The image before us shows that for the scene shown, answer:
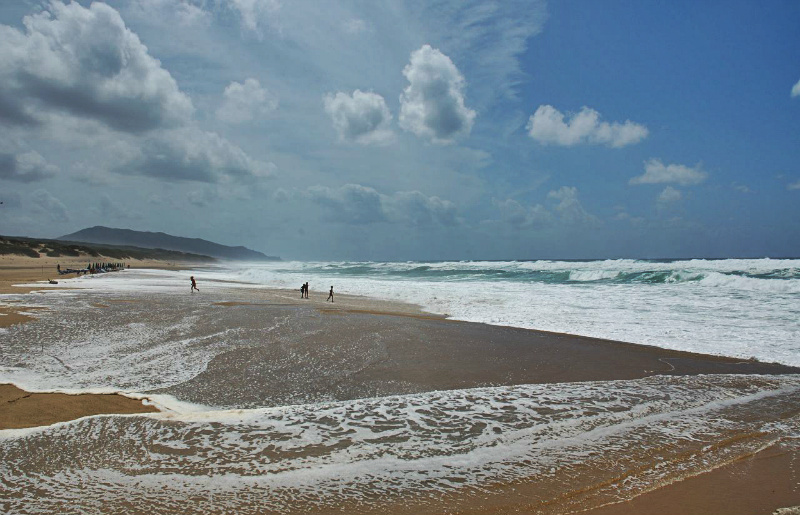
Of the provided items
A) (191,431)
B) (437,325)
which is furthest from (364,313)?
(191,431)

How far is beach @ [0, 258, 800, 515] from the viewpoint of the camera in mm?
3395

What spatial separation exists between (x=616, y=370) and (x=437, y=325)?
5.73 m

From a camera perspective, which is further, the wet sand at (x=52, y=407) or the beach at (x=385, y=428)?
the wet sand at (x=52, y=407)

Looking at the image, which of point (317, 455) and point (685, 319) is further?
point (685, 319)

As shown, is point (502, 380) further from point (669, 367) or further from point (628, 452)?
point (669, 367)

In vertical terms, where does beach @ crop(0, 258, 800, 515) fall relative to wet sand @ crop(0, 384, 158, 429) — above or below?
above

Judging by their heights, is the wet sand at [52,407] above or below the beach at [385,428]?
below

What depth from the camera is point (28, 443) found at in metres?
4.16

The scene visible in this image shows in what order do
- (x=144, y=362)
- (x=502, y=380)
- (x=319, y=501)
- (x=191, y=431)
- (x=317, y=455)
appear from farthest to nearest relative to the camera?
(x=144, y=362), (x=502, y=380), (x=191, y=431), (x=317, y=455), (x=319, y=501)

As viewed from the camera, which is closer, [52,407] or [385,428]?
[385,428]

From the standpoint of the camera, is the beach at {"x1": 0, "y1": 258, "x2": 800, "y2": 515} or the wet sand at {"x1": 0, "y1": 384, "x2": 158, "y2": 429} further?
the wet sand at {"x1": 0, "y1": 384, "x2": 158, "y2": 429}

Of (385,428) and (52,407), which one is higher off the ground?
(385,428)

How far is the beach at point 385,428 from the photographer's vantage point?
3395mm

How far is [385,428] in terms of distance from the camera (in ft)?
15.9
